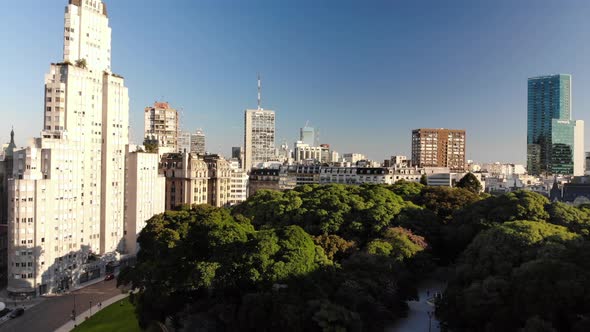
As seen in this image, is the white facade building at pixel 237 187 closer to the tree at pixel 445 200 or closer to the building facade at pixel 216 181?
the building facade at pixel 216 181

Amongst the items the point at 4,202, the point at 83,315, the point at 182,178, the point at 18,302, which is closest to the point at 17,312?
the point at 18,302

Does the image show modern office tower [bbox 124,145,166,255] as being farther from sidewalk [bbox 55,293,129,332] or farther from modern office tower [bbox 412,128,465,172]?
modern office tower [bbox 412,128,465,172]

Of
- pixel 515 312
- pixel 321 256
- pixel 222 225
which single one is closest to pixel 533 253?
pixel 515 312

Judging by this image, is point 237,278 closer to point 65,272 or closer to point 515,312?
point 515,312

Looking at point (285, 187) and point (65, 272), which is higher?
point (285, 187)

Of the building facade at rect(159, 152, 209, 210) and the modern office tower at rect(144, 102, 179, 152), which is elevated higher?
the modern office tower at rect(144, 102, 179, 152)

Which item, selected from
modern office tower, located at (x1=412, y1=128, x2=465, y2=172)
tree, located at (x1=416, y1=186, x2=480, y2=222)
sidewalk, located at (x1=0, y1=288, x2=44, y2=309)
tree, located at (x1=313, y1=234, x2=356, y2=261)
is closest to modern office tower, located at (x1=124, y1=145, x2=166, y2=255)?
sidewalk, located at (x1=0, y1=288, x2=44, y2=309)
